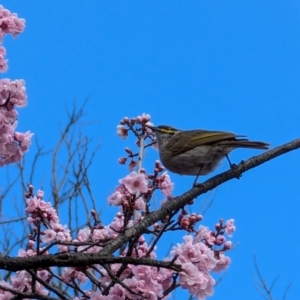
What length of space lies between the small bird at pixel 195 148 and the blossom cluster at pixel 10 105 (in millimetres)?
1260

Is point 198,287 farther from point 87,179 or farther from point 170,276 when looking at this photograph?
point 87,179

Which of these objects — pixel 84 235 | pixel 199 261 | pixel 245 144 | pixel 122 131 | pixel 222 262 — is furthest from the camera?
pixel 122 131

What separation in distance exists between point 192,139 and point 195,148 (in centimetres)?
20

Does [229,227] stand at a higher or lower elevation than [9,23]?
lower

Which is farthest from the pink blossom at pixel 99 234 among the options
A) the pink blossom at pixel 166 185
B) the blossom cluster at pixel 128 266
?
the pink blossom at pixel 166 185

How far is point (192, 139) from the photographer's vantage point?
4863 mm

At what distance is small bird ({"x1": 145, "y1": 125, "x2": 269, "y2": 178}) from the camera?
14.5 feet

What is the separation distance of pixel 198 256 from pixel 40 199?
42.5 inches

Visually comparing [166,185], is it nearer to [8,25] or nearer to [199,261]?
[199,261]

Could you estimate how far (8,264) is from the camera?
7.68 feet

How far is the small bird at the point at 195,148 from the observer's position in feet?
14.5

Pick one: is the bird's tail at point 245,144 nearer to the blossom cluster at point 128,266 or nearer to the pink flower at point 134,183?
the blossom cluster at point 128,266

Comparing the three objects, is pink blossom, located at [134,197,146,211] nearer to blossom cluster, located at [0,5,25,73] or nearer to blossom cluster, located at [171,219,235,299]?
blossom cluster, located at [171,219,235,299]

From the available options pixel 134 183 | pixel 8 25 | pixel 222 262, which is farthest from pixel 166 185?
pixel 8 25
